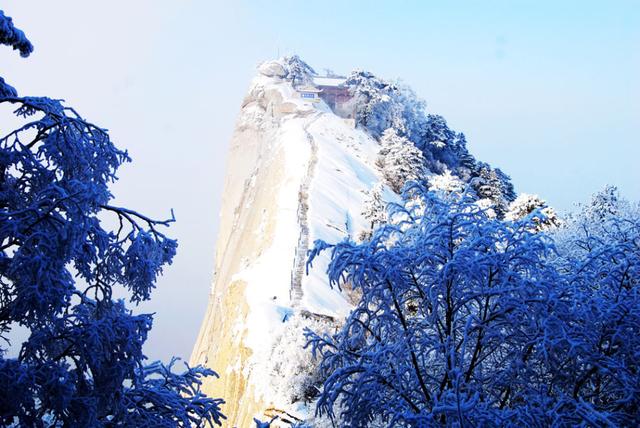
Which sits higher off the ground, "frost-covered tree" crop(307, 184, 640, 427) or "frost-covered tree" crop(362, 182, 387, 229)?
"frost-covered tree" crop(362, 182, 387, 229)

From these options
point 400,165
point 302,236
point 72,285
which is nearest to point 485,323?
point 72,285

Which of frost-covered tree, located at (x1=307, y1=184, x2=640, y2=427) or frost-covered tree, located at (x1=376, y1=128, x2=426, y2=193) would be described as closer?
frost-covered tree, located at (x1=307, y1=184, x2=640, y2=427)

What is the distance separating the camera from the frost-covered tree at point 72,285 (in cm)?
541

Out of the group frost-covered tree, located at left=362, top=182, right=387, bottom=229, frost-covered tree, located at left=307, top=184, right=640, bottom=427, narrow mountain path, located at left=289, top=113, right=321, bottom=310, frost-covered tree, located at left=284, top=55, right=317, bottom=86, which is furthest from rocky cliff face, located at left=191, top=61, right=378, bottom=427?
frost-covered tree, located at left=284, top=55, right=317, bottom=86

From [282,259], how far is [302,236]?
2.10m

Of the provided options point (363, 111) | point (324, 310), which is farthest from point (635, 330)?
point (363, 111)

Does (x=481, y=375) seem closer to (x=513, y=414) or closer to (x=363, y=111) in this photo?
(x=513, y=414)

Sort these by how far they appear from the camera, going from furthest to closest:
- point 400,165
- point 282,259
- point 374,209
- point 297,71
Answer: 1. point 297,71
2. point 400,165
3. point 374,209
4. point 282,259

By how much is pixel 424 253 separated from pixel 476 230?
741 mm

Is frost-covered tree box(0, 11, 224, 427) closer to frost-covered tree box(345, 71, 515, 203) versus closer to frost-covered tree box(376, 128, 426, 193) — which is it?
frost-covered tree box(376, 128, 426, 193)

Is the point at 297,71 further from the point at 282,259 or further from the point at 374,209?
the point at 282,259

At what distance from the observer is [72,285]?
658cm

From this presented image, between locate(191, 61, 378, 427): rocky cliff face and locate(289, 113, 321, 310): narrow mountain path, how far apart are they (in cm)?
4

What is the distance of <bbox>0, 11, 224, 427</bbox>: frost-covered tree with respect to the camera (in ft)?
17.7
